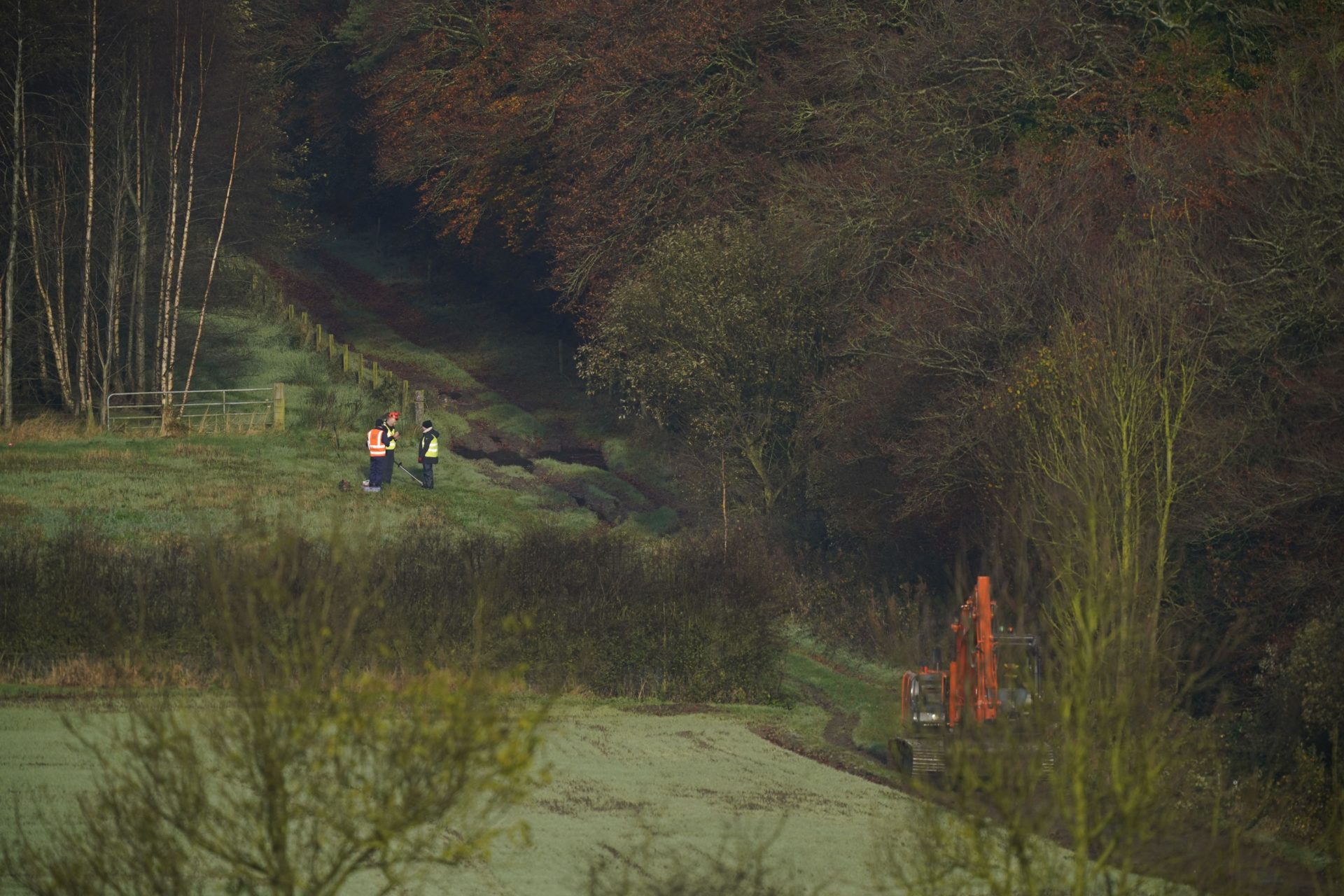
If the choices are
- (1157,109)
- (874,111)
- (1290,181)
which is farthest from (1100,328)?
(874,111)

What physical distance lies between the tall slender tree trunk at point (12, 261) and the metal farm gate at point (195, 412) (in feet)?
8.39

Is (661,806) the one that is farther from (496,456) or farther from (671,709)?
(496,456)

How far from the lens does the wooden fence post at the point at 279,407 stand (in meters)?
45.6

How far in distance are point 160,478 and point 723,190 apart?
16811 millimetres

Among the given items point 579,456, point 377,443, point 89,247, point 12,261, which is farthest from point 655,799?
point 579,456

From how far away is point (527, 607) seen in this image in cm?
2838

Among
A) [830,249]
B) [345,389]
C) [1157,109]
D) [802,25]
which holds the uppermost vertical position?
[802,25]

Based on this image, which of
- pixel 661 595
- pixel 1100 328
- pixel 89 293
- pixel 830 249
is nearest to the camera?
pixel 1100 328

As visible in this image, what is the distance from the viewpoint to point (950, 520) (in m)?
31.0

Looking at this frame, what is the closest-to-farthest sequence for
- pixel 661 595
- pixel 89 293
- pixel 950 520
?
pixel 661 595 → pixel 950 520 → pixel 89 293

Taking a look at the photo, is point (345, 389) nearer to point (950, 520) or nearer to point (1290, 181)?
point (950, 520)

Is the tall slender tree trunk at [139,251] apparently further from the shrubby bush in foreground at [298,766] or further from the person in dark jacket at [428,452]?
the shrubby bush in foreground at [298,766]

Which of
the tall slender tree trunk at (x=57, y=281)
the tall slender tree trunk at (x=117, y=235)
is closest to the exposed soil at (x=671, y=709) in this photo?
the tall slender tree trunk at (x=117, y=235)

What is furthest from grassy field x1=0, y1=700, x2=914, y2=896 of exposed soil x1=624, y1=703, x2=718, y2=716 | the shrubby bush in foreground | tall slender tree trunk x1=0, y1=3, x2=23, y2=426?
tall slender tree trunk x1=0, y1=3, x2=23, y2=426
